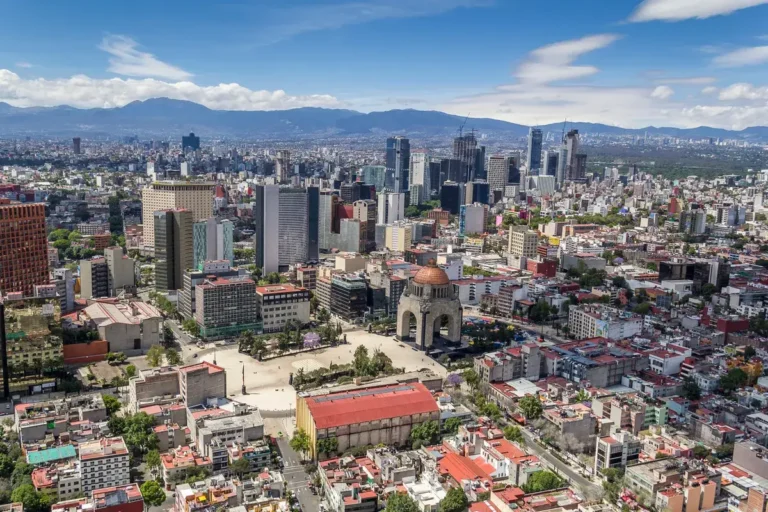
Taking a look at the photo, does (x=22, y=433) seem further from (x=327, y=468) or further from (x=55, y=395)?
(x=327, y=468)

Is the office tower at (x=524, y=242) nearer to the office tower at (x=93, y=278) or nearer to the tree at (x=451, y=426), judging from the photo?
the office tower at (x=93, y=278)

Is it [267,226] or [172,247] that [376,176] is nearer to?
[267,226]

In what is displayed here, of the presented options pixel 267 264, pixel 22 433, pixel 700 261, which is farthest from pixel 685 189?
pixel 22 433

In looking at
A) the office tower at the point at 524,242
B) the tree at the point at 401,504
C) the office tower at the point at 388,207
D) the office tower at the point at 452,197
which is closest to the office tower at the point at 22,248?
the tree at the point at 401,504

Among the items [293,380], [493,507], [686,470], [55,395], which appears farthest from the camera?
[293,380]

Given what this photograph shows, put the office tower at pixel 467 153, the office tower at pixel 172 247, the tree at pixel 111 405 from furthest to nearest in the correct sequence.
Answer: the office tower at pixel 467 153 → the office tower at pixel 172 247 → the tree at pixel 111 405

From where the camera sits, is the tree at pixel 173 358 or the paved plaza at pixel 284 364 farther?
the tree at pixel 173 358

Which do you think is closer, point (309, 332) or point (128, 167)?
point (309, 332)
